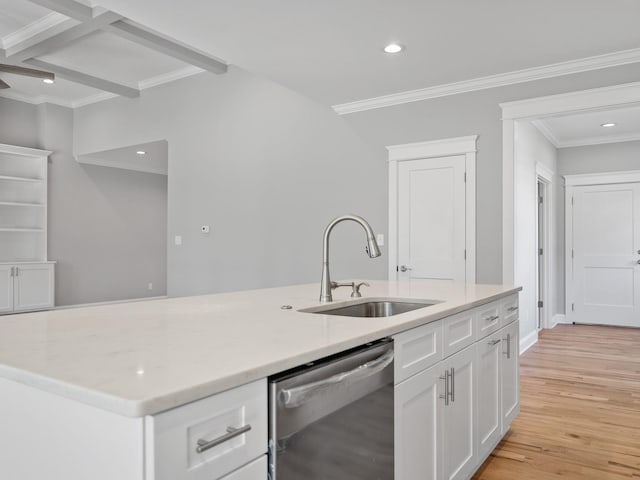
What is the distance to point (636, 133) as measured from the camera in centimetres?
643

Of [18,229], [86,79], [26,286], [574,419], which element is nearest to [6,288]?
[26,286]

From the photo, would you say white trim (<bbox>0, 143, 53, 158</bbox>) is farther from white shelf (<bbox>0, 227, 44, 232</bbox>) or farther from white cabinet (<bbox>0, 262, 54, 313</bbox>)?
white cabinet (<bbox>0, 262, 54, 313</bbox>)

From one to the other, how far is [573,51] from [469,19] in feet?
3.59

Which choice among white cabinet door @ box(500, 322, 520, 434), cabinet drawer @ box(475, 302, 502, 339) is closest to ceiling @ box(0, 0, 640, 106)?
cabinet drawer @ box(475, 302, 502, 339)

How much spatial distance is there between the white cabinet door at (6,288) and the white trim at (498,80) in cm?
497

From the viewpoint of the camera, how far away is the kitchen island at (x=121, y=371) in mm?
816

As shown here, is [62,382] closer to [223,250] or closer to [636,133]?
[223,250]

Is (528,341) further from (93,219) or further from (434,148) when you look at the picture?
(93,219)

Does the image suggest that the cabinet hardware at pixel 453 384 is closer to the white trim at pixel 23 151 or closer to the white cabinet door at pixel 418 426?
the white cabinet door at pixel 418 426

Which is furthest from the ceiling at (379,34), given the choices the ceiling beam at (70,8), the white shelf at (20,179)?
the white shelf at (20,179)

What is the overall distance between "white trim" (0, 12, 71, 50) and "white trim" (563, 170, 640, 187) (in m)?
6.48

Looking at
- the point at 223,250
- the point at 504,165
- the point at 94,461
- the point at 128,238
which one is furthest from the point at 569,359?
the point at 128,238

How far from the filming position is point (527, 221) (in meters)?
5.38

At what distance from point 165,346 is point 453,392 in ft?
3.99
